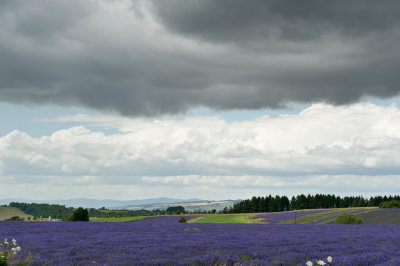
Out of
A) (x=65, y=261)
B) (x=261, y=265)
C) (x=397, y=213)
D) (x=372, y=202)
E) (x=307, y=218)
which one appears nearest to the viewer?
(x=261, y=265)

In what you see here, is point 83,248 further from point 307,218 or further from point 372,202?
point 372,202

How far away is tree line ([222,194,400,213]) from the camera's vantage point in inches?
6088

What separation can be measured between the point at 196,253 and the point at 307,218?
85.0 metres

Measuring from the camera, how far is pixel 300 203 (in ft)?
541

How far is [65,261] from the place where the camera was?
36.7ft

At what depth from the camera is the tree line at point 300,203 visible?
15462cm

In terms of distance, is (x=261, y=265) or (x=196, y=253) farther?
(x=196, y=253)

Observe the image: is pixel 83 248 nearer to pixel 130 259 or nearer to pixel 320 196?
pixel 130 259

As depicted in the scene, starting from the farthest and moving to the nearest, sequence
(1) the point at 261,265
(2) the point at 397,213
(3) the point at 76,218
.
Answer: (2) the point at 397,213
(3) the point at 76,218
(1) the point at 261,265

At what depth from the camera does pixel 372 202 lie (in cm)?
15475

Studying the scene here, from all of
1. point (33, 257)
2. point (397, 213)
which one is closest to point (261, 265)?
point (33, 257)

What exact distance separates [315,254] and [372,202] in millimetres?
160156

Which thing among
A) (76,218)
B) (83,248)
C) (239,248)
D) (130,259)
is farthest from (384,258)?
(76,218)

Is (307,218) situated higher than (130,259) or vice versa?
(130,259)
